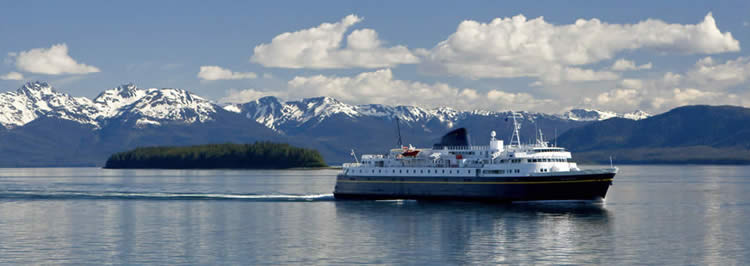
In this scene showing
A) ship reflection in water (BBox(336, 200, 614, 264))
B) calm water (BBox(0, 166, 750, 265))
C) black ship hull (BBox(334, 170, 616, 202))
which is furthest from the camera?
black ship hull (BBox(334, 170, 616, 202))

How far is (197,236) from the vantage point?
71.2m

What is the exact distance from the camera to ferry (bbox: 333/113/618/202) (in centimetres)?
9950

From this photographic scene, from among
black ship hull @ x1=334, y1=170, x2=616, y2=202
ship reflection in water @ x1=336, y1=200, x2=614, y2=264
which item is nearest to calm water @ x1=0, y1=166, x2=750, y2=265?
ship reflection in water @ x1=336, y1=200, x2=614, y2=264

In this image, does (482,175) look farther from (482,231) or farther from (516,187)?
(482,231)

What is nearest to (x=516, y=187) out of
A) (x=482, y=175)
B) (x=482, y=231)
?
(x=482, y=175)

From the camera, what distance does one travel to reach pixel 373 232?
73688 millimetres

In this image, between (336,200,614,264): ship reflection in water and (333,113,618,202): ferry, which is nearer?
(336,200,614,264): ship reflection in water

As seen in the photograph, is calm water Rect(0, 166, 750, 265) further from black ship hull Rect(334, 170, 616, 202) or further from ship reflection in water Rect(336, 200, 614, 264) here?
black ship hull Rect(334, 170, 616, 202)

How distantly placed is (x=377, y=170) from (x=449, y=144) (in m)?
9.54

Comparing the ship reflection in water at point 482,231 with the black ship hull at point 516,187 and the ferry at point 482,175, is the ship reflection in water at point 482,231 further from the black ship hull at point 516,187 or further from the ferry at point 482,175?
the ferry at point 482,175

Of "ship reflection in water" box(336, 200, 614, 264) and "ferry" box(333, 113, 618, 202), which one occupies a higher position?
"ferry" box(333, 113, 618, 202)

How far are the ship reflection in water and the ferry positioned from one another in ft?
5.32

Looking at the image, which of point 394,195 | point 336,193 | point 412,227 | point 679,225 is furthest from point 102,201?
point 679,225

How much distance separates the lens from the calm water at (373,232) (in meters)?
58.2
